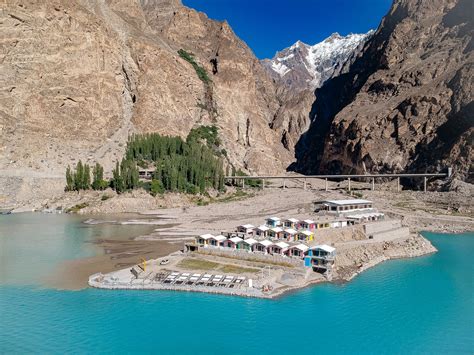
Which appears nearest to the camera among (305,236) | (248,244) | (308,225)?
(248,244)

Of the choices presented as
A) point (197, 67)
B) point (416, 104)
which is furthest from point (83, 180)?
point (416, 104)

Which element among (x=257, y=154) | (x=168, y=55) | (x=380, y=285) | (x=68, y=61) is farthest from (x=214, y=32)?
(x=380, y=285)

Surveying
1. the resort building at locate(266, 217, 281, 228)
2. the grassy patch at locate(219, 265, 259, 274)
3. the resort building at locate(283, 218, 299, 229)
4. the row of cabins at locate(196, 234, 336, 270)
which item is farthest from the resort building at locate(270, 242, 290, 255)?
the resort building at locate(266, 217, 281, 228)

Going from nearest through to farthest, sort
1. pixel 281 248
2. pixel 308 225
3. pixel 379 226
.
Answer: pixel 281 248
pixel 308 225
pixel 379 226

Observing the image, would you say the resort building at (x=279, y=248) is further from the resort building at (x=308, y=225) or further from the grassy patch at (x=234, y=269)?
the resort building at (x=308, y=225)

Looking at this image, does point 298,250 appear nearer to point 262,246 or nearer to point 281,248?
point 281,248

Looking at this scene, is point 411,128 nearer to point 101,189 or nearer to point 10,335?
point 101,189
